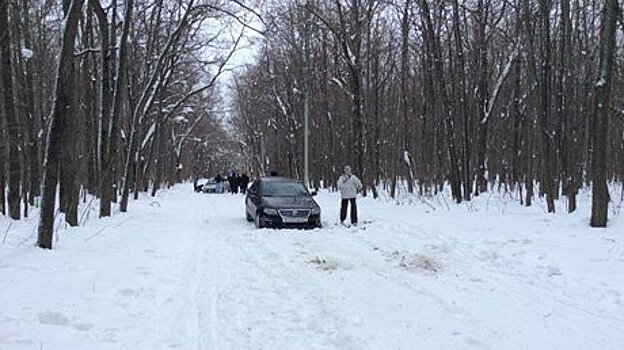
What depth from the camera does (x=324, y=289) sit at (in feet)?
29.0

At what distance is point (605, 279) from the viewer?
8.55 meters

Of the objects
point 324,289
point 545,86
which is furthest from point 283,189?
point 324,289

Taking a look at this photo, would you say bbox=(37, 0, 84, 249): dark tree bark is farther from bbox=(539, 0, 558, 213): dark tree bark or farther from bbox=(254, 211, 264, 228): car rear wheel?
bbox=(539, 0, 558, 213): dark tree bark

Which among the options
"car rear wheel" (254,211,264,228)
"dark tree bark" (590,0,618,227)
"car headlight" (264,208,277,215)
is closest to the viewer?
"dark tree bark" (590,0,618,227)

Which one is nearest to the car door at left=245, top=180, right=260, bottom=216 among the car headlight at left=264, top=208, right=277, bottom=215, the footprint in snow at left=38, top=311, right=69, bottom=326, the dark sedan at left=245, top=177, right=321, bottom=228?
the dark sedan at left=245, top=177, right=321, bottom=228

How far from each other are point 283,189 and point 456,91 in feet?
39.0

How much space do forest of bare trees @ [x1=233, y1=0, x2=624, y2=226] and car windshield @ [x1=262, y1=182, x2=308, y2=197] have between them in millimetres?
4875

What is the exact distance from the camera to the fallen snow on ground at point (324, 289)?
6.36m

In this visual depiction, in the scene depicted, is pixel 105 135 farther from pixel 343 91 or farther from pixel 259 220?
pixel 343 91

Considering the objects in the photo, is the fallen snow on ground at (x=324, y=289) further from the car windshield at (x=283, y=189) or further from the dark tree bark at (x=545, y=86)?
the car windshield at (x=283, y=189)

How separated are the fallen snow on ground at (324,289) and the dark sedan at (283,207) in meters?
Answer: 2.90

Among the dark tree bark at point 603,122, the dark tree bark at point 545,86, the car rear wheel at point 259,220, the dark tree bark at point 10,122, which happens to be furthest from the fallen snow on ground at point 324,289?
the car rear wheel at point 259,220

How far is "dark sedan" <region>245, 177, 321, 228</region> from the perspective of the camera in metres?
18.0

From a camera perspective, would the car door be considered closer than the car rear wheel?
No
